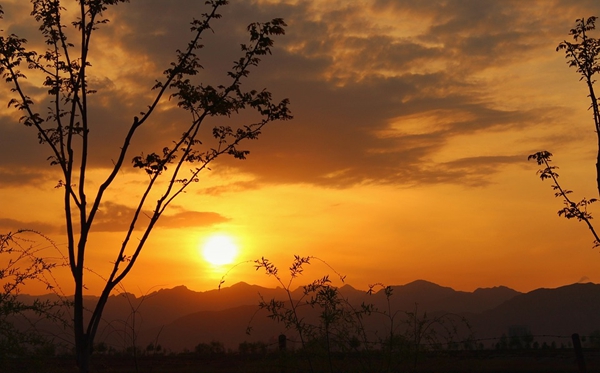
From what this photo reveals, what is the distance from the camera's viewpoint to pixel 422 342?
1040 centimetres

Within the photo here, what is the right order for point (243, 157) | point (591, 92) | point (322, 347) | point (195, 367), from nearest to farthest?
point (322, 347), point (243, 157), point (591, 92), point (195, 367)

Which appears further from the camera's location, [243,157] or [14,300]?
[14,300]

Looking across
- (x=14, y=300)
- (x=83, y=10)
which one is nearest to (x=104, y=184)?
(x=83, y=10)

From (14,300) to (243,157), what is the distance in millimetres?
5435

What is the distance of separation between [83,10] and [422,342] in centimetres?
804

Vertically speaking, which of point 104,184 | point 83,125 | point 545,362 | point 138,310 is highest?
point 83,125

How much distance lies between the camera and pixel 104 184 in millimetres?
10359

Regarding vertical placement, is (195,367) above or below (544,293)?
below

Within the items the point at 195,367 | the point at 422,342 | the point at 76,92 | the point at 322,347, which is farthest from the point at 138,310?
the point at 195,367

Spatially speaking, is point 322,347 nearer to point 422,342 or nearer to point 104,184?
point 422,342

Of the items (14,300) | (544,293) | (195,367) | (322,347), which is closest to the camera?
(322,347)

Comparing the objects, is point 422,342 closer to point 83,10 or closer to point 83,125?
point 83,125

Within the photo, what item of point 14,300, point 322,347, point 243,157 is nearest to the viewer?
point 322,347

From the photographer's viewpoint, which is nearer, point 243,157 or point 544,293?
point 243,157
